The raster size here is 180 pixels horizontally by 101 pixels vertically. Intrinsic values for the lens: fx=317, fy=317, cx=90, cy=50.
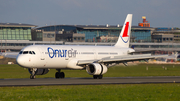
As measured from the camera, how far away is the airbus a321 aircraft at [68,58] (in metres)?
37.2

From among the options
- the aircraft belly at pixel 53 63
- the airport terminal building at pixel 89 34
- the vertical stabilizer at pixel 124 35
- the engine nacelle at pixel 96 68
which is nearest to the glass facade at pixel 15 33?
the airport terminal building at pixel 89 34

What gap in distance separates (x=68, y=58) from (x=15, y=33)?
12426 centimetres

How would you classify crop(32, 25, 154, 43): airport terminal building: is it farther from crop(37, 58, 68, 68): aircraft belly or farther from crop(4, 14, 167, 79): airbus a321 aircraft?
crop(37, 58, 68, 68): aircraft belly

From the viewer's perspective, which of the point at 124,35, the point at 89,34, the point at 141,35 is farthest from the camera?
the point at 141,35

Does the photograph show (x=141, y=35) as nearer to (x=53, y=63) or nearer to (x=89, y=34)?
(x=89, y=34)

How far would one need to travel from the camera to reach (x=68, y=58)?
4084cm

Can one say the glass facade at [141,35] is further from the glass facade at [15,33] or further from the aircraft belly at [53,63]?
the aircraft belly at [53,63]

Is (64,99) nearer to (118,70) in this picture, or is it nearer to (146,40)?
(118,70)

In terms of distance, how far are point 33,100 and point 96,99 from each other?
3.65 m

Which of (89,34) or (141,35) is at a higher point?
(89,34)

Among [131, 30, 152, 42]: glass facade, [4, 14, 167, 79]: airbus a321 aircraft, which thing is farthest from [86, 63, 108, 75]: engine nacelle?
[131, 30, 152, 42]: glass facade

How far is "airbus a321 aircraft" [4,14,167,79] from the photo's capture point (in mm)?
37250

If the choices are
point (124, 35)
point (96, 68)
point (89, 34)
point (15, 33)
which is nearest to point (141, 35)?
point (89, 34)

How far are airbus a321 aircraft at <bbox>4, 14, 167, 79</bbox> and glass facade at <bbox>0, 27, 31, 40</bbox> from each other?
119 meters
